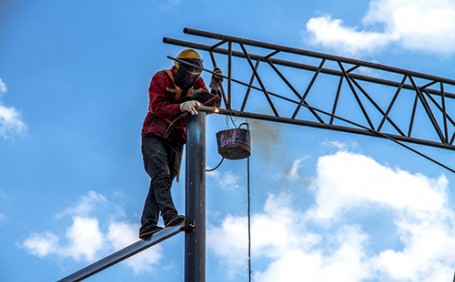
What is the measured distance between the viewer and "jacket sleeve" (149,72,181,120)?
39.9 feet

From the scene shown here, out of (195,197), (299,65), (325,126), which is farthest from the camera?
(299,65)

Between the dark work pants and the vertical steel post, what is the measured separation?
28cm

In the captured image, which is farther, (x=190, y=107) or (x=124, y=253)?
(x=190, y=107)

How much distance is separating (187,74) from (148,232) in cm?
192

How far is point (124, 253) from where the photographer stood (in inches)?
470

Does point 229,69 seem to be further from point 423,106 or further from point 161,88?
point 423,106

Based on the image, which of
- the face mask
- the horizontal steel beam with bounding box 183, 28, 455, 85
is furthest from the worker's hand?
the horizontal steel beam with bounding box 183, 28, 455, 85

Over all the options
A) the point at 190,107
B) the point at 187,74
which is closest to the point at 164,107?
the point at 190,107

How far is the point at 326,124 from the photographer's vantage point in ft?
44.4

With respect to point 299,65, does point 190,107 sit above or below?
below

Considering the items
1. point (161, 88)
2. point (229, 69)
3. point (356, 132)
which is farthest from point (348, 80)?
point (161, 88)

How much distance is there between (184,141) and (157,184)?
0.75m

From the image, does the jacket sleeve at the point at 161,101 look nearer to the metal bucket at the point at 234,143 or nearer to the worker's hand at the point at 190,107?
the worker's hand at the point at 190,107

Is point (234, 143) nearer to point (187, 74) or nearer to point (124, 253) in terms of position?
point (187, 74)
